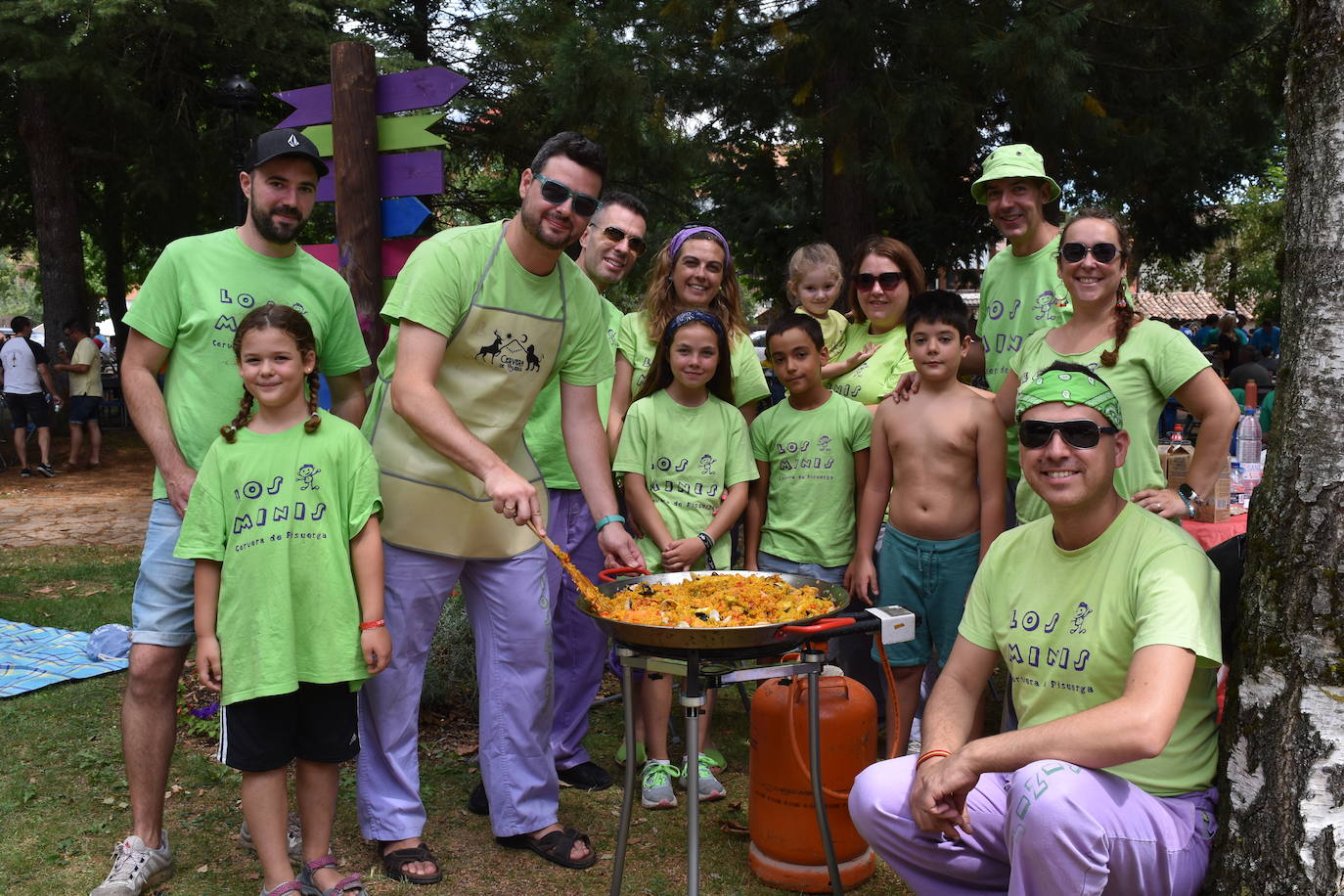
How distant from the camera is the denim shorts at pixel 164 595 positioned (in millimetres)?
3246

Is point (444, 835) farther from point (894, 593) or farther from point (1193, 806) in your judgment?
point (1193, 806)

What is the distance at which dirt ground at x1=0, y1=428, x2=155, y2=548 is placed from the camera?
33.2 feet

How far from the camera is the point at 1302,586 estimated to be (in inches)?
99.5

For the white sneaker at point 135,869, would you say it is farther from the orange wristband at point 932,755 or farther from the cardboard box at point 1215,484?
the cardboard box at point 1215,484

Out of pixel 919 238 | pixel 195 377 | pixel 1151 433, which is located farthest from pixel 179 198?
pixel 1151 433

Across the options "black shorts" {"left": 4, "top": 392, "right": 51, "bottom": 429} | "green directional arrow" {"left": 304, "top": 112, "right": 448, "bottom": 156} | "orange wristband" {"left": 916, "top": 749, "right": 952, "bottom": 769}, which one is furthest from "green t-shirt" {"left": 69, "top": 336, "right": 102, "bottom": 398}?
"orange wristband" {"left": 916, "top": 749, "right": 952, "bottom": 769}

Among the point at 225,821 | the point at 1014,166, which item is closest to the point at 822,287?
the point at 1014,166

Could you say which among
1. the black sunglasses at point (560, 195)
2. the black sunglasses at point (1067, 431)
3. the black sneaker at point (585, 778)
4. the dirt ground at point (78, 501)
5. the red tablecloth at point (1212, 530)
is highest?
the black sunglasses at point (560, 195)

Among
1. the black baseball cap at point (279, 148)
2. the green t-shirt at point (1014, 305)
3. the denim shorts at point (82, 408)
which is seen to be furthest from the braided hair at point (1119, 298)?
the denim shorts at point (82, 408)

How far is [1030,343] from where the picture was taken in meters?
3.78

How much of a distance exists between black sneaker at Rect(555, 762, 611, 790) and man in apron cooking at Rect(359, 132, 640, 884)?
1.84 ft

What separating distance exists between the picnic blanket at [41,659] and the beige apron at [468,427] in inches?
122

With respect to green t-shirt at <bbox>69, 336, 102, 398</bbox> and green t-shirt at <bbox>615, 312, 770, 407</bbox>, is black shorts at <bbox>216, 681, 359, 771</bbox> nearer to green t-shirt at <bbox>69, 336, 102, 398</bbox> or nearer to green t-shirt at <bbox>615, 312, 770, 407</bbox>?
green t-shirt at <bbox>615, 312, 770, 407</bbox>

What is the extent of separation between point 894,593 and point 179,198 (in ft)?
48.3
